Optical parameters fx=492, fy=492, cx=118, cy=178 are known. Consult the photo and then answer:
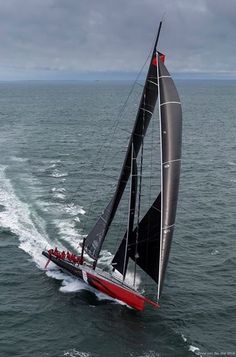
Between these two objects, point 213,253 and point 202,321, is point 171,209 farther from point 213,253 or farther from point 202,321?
point 213,253

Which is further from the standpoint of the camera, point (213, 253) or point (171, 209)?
point (213, 253)

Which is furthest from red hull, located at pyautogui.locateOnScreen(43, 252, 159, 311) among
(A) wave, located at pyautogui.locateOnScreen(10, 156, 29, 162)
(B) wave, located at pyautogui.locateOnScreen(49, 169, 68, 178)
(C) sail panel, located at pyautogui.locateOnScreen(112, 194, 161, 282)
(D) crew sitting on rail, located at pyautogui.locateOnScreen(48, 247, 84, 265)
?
(A) wave, located at pyautogui.locateOnScreen(10, 156, 29, 162)

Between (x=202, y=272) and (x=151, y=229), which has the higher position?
(x=151, y=229)

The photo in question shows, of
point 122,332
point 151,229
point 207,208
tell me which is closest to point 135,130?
point 151,229

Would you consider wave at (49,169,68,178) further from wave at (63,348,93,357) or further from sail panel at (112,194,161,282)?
wave at (63,348,93,357)

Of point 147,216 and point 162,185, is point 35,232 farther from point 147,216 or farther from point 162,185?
point 162,185

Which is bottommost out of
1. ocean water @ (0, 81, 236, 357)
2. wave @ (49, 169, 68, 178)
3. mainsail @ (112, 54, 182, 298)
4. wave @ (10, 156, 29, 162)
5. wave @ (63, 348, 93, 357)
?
wave @ (63, 348, 93, 357)

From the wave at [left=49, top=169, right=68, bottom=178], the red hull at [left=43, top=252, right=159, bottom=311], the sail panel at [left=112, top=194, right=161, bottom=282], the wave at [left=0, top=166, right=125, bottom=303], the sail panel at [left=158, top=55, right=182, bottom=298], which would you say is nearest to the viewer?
the sail panel at [left=158, top=55, right=182, bottom=298]
